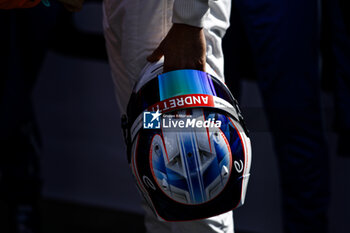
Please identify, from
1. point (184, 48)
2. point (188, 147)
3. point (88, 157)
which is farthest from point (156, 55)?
point (88, 157)

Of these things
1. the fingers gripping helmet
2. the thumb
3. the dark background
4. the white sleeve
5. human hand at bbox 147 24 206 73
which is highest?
the white sleeve

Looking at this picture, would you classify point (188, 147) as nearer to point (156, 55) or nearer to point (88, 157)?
point (156, 55)

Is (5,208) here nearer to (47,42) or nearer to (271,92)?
(47,42)

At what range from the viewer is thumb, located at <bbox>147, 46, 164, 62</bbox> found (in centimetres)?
103

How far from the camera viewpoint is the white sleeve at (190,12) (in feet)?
3.05

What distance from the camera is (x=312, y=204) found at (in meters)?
1.45

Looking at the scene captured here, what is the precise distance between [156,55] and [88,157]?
0.98 m

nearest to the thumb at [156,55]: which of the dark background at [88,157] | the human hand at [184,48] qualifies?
the human hand at [184,48]

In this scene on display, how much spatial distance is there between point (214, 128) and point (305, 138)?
59cm

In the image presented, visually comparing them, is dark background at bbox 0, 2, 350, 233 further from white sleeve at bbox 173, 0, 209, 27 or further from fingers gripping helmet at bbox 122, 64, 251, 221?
white sleeve at bbox 173, 0, 209, 27

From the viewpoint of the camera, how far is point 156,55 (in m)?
1.04

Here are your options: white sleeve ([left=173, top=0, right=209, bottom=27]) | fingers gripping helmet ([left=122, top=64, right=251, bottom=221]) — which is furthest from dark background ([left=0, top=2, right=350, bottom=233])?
white sleeve ([left=173, top=0, right=209, bottom=27])

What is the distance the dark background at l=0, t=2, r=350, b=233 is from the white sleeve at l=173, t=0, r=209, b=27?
3.12 ft

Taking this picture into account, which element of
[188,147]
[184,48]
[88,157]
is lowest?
[88,157]
